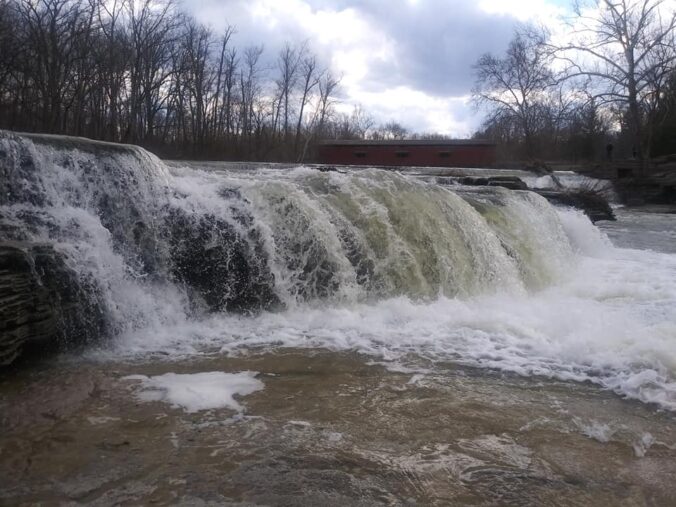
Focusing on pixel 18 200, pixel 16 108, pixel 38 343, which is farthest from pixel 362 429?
pixel 16 108

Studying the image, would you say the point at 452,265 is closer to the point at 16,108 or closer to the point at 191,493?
the point at 191,493

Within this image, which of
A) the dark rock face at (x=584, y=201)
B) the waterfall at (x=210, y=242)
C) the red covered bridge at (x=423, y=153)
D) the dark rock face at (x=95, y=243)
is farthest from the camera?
the red covered bridge at (x=423, y=153)

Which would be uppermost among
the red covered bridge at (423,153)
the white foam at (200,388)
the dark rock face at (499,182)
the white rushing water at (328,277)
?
the red covered bridge at (423,153)

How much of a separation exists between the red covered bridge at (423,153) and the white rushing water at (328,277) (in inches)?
1042

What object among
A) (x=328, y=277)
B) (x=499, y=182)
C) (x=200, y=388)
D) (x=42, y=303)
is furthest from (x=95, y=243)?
(x=499, y=182)

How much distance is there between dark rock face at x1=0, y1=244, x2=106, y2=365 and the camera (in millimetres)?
4297

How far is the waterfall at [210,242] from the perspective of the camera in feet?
16.8

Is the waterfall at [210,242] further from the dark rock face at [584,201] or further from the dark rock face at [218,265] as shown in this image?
the dark rock face at [584,201]

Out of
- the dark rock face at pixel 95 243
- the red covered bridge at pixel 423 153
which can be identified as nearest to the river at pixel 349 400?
the dark rock face at pixel 95 243

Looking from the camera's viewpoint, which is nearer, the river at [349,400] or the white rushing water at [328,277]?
the river at [349,400]

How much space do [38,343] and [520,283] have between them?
6.49m

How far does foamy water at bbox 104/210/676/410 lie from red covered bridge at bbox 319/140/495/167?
28.2 meters

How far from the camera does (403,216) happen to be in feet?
28.0

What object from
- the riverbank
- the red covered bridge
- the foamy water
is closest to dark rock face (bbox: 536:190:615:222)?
the foamy water
